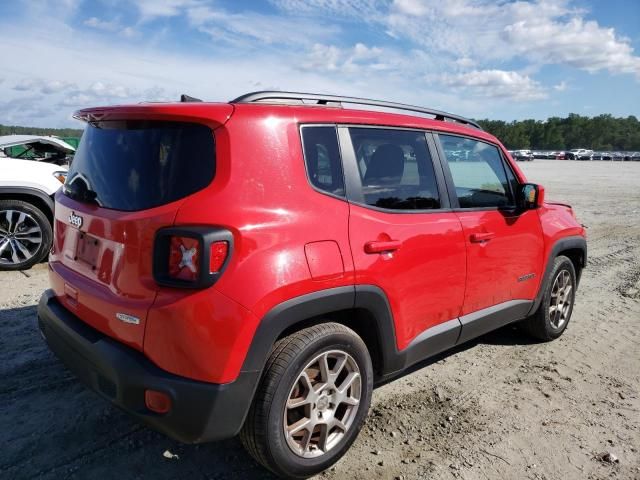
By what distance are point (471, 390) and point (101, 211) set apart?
8.85 feet

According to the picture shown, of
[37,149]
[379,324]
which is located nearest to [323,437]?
[379,324]

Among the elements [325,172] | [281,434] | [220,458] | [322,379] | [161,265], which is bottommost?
[220,458]

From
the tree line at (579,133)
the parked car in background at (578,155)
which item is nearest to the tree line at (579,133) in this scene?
the tree line at (579,133)

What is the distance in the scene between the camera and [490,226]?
3494mm

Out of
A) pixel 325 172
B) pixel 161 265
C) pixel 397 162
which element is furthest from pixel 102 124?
pixel 397 162

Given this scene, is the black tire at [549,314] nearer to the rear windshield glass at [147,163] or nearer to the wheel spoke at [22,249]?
the rear windshield glass at [147,163]

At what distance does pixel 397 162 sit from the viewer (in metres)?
3.02

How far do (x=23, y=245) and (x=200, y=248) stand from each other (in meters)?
5.07

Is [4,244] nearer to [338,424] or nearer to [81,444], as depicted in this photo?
[81,444]

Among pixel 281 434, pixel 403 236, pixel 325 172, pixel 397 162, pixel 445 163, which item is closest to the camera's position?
pixel 281 434

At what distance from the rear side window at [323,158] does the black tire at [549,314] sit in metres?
2.49

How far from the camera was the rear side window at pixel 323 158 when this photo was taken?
251 cm

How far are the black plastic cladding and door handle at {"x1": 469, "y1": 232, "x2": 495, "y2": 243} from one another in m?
1.82

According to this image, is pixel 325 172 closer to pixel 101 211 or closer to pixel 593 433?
pixel 101 211
